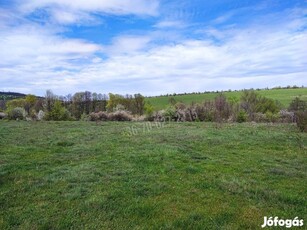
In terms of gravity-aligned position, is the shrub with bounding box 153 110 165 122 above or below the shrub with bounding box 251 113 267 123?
above

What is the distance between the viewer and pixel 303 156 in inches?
396

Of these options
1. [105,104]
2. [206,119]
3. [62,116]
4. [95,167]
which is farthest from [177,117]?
[95,167]

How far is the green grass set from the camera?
4.98 m

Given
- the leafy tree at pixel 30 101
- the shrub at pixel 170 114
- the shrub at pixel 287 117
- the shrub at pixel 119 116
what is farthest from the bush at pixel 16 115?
the shrub at pixel 287 117

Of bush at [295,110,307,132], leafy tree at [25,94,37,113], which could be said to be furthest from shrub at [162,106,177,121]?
leafy tree at [25,94,37,113]

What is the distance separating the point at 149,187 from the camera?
6.53 metres

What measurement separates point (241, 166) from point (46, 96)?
1435 inches

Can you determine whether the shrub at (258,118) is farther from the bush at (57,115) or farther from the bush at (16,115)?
the bush at (16,115)

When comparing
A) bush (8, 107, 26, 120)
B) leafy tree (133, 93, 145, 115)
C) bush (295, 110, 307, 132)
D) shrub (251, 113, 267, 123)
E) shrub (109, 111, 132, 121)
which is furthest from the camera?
leafy tree (133, 93, 145, 115)

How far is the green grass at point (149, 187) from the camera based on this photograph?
4.98 meters

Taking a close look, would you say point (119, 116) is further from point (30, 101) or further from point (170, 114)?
point (30, 101)

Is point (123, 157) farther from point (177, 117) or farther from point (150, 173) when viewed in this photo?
point (177, 117)

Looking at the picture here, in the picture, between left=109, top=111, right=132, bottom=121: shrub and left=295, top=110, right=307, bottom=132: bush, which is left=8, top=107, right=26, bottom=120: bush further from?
left=295, top=110, right=307, bottom=132: bush

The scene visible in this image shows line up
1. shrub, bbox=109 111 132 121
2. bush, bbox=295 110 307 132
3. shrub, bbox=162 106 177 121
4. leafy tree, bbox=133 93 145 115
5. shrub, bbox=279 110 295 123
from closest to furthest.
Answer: bush, bbox=295 110 307 132
shrub, bbox=279 110 295 123
shrub, bbox=162 106 177 121
shrub, bbox=109 111 132 121
leafy tree, bbox=133 93 145 115
